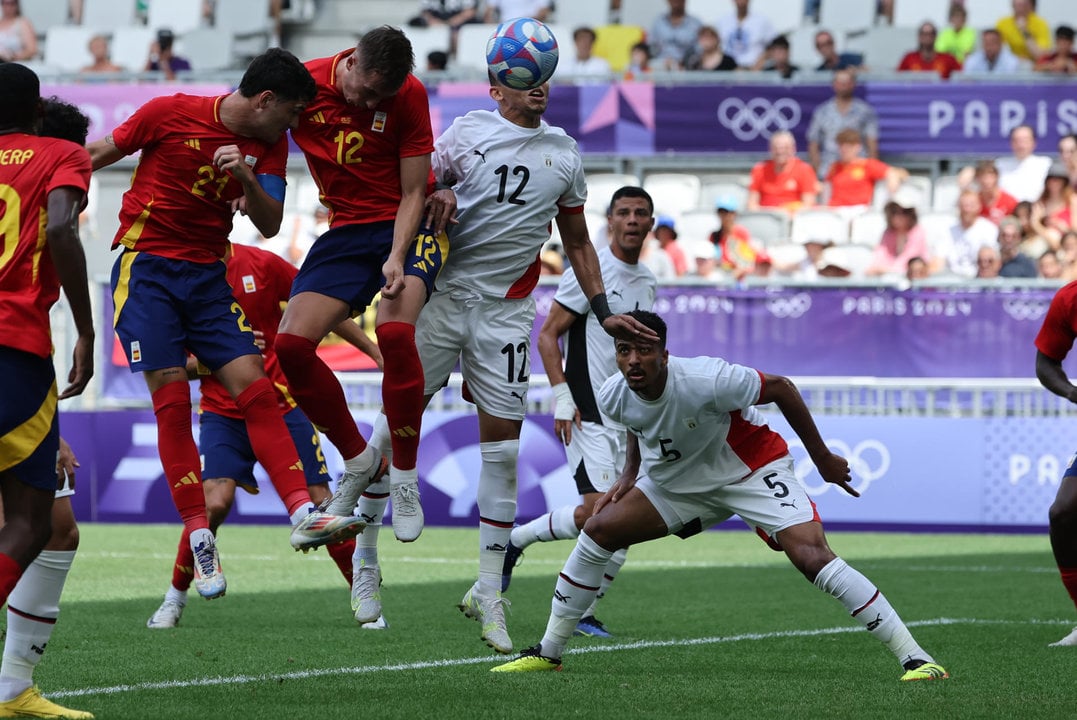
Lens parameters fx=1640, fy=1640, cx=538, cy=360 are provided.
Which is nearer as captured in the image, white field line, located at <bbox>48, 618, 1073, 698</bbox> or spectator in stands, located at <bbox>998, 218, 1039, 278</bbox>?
white field line, located at <bbox>48, 618, 1073, 698</bbox>

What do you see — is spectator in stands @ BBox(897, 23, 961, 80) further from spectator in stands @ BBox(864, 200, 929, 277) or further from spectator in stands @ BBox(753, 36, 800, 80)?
spectator in stands @ BBox(864, 200, 929, 277)

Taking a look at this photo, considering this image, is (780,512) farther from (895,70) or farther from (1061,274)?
(895,70)

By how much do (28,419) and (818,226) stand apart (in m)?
15.3

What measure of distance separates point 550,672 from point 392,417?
1499mm

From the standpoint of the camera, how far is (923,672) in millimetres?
7219

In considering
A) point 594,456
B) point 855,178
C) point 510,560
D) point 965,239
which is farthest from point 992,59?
point 510,560

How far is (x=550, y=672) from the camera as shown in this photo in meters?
7.49

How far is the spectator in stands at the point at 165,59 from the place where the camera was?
23.2 meters

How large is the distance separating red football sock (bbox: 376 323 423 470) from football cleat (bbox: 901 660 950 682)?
2.56 m

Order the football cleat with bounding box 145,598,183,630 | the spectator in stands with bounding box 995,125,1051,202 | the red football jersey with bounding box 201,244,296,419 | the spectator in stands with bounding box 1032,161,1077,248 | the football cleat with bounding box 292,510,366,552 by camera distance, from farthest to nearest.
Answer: the spectator in stands with bounding box 995,125,1051,202 < the spectator in stands with bounding box 1032,161,1077,248 < the red football jersey with bounding box 201,244,296,419 < the football cleat with bounding box 145,598,183,630 < the football cleat with bounding box 292,510,366,552

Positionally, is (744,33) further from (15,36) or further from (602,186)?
(15,36)

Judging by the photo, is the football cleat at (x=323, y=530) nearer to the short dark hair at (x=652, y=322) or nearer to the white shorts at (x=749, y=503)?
the white shorts at (x=749, y=503)

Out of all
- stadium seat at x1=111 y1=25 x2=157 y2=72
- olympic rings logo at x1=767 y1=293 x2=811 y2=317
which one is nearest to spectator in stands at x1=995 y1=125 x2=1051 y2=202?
olympic rings logo at x1=767 y1=293 x2=811 y2=317

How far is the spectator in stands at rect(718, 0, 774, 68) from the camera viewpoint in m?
23.0
